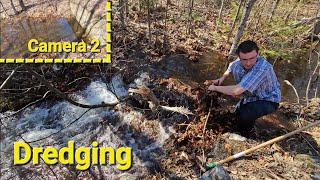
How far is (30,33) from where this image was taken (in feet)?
34.5

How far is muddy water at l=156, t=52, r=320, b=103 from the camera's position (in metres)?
7.51

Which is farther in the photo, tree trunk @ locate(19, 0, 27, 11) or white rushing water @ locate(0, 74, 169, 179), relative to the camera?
tree trunk @ locate(19, 0, 27, 11)

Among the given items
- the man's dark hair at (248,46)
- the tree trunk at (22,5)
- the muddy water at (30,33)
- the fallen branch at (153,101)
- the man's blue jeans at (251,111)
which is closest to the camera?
the man's dark hair at (248,46)

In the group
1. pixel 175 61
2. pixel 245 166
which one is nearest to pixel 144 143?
pixel 245 166

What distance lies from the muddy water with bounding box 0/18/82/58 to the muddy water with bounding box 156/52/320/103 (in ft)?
11.9

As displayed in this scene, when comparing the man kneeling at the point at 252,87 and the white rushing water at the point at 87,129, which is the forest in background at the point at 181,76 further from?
the man kneeling at the point at 252,87

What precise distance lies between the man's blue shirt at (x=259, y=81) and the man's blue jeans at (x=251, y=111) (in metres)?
0.07

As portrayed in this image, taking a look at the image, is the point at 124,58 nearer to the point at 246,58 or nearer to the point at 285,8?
the point at 246,58

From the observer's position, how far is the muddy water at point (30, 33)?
944 cm

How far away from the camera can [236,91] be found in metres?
4.59

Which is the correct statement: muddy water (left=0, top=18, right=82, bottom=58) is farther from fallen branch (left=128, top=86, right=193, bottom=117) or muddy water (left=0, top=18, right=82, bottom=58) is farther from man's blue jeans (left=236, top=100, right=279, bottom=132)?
man's blue jeans (left=236, top=100, right=279, bottom=132)

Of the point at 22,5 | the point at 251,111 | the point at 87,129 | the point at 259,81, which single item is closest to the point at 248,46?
the point at 259,81

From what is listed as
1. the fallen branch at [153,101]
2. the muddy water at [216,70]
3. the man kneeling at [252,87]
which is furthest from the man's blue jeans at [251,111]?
the muddy water at [216,70]

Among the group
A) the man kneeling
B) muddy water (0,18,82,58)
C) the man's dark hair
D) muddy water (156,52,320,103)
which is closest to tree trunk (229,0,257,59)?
muddy water (156,52,320,103)
